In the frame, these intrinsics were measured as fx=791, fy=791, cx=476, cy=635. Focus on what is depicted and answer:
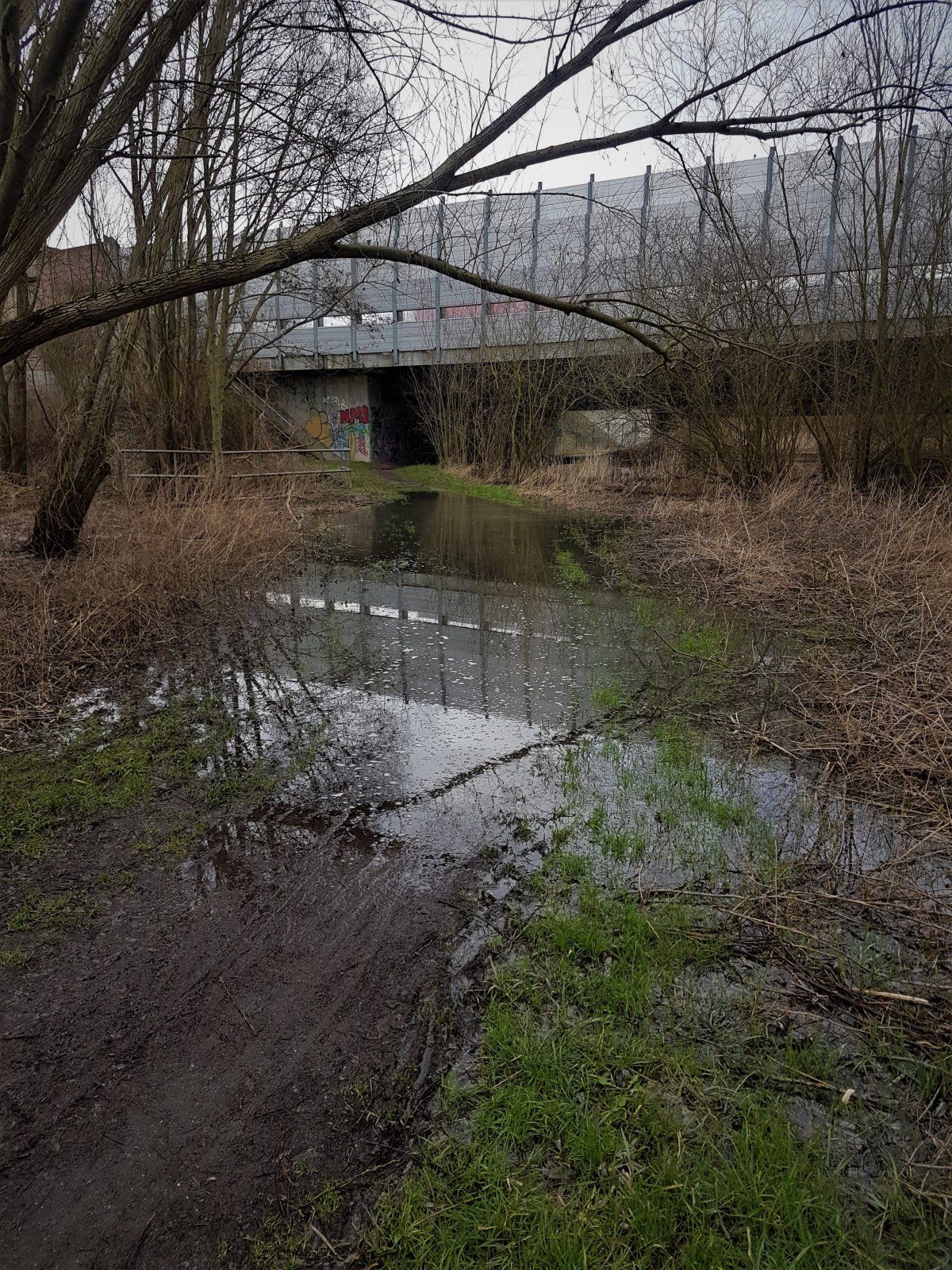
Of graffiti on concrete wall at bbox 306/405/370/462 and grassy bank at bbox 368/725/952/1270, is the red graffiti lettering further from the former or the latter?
grassy bank at bbox 368/725/952/1270

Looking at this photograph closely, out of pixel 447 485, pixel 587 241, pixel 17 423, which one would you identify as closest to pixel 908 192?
pixel 587 241

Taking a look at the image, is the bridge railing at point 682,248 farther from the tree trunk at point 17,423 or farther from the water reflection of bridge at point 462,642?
the tree trunk at point 17,423

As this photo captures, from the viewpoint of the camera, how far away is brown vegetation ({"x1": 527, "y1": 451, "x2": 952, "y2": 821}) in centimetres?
433

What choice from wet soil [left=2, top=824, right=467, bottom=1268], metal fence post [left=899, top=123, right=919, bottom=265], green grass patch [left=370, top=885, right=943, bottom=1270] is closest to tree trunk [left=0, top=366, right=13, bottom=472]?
wet soil [left=2, top=824, right=467, bottom=1268]

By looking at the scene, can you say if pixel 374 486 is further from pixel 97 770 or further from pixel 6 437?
pixel 97 770

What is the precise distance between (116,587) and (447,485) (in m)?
18.3

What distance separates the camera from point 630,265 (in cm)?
1969

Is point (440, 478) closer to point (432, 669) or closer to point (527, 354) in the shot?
point (527, 354)

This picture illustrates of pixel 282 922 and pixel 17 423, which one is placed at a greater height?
pixel 17 423

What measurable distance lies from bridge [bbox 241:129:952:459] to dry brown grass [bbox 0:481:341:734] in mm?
3251

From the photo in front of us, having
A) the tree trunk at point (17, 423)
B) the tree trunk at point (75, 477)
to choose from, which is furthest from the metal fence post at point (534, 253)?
the tree trunk at point (75, 477)

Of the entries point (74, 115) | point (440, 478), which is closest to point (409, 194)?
point (74, 115)

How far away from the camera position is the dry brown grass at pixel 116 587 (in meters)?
5.30

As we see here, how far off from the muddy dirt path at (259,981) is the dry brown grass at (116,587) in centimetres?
110
